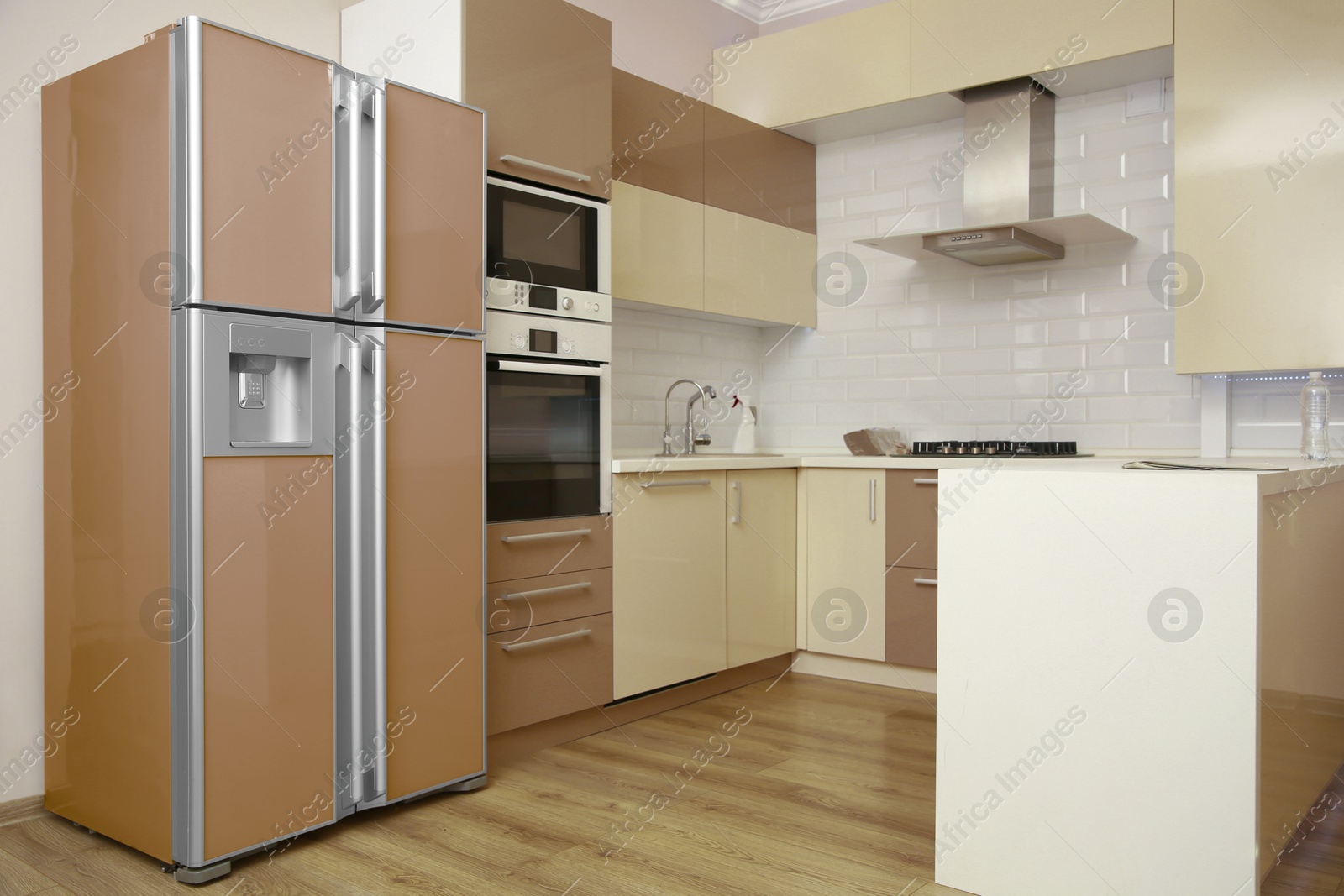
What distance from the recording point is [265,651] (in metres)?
2.21

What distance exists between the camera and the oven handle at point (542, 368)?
2839mm

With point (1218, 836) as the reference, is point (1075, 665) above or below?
above

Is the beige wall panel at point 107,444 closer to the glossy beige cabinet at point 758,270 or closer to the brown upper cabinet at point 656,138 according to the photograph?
the brown upper cabinet at point 656,138

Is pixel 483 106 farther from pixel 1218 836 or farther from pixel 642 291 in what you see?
pixel 1218 836

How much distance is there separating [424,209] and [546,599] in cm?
119

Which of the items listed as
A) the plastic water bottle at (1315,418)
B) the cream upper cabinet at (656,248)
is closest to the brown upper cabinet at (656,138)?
the cream upper cabinet at (656,248)

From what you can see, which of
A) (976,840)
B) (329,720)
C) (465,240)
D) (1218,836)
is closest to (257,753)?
(329,720)

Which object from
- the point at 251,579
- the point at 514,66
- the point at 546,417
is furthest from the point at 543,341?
the point at 251,579

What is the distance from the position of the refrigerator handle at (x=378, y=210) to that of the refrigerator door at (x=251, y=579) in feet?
0.50

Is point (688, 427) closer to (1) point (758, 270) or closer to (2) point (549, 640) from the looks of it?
(1) point (758, 270)

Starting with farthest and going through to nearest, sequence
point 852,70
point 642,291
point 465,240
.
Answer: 1. point 852,70
2. point 642,291
3. point 465,240

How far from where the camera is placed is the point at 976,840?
2.09 meters

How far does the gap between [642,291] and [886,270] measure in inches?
50.9

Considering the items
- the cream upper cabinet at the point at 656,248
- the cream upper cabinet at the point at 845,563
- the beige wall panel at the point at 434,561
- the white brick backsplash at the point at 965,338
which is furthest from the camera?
the cream upper cabinet at the point at 845,563
